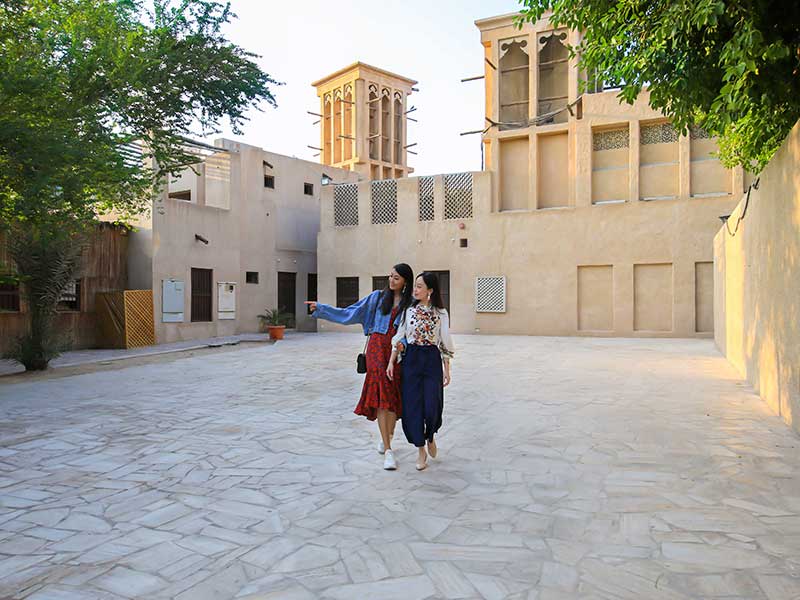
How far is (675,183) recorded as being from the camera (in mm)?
18766

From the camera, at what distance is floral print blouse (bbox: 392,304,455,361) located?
4.64 metres

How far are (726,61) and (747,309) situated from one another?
18.2 ft

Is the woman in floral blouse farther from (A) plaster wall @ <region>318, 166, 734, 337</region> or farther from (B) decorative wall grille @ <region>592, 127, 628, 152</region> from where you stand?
(B) decorative wall grille @ <region>592, 127, 628, 152</region>

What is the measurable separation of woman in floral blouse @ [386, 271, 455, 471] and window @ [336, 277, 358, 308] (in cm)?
1840

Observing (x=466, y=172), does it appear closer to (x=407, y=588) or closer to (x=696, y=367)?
(x=696, y=367)

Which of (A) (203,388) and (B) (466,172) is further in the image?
(B) (466,172)

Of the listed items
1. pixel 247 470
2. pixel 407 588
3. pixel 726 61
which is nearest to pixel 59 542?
pixel 247 470

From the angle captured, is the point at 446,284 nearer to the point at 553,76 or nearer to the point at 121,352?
the point at 553,76

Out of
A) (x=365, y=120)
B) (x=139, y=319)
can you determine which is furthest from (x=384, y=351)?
(x=365, y=120)

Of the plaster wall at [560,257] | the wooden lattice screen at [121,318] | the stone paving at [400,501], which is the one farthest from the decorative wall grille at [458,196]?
the stone paving at [400,501]

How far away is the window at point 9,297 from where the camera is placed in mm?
14508

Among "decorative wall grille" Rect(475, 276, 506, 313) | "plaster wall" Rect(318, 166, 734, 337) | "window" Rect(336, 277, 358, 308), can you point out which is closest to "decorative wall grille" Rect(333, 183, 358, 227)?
"plaster wall" Rect(318, 166, 734, 337)

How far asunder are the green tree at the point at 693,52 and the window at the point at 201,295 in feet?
50.3

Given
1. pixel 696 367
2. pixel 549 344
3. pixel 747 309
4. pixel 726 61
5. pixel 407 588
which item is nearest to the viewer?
pixel 407 588
